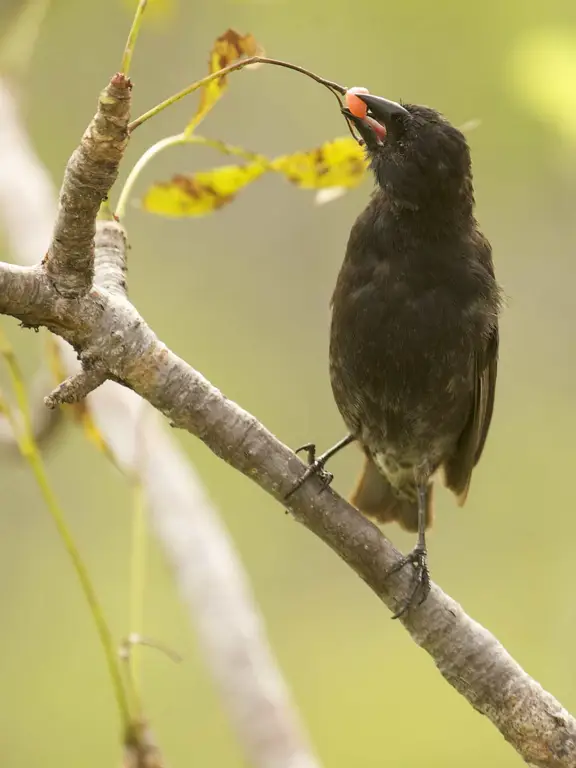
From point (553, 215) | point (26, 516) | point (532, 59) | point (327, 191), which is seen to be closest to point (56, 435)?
point (327, 191)

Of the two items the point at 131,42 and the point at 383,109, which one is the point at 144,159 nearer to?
the point at 131,42

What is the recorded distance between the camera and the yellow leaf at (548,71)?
87.2 inches

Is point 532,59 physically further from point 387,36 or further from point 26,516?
point 26,516

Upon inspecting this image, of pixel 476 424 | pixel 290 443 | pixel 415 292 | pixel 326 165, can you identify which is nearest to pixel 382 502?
pixel 476 424

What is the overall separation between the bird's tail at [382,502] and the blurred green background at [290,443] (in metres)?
2.97

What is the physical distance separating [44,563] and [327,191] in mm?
5177

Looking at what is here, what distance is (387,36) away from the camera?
6.18 m

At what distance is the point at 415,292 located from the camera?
9.03 feet

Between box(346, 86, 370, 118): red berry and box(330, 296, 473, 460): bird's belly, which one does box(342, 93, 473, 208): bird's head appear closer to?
box(346, 86, 370, 118): red berry

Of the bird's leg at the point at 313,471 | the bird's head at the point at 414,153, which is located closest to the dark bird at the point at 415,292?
the bird's head at the point at 414,153

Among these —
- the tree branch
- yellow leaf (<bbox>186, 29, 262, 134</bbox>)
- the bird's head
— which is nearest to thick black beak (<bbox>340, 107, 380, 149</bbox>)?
the bird's head

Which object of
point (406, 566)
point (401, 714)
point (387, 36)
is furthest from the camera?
point (401, 714)

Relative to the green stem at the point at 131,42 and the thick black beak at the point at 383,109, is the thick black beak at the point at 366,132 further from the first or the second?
the green stem at the point at 131,42

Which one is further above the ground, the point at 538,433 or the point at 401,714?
the point at 538,433
